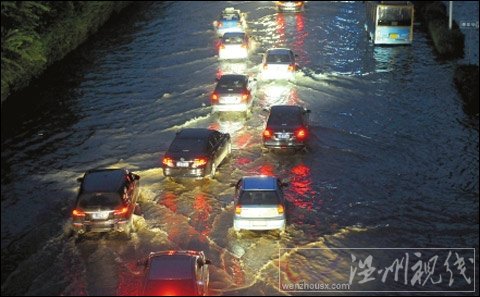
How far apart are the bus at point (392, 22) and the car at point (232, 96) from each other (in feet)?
56.7

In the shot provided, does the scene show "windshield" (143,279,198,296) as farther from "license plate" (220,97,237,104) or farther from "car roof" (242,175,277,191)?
"license plate" (220,97,237,104)

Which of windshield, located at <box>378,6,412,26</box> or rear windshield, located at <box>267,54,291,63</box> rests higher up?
windshield, located at <box>378,6,412,26</box>

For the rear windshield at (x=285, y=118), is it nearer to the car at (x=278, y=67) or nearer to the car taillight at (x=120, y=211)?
the car taillight at (x=120, y=211)

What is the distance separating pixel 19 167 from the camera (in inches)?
1137

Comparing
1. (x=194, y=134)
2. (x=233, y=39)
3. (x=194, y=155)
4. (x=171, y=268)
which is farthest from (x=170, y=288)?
(x=233, y=39)

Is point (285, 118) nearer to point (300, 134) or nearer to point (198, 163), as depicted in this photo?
point (300, 134)

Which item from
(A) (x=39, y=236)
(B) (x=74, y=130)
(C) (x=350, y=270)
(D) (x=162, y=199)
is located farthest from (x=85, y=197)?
(B) (x=74, y=130)

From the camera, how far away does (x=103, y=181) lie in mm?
21703

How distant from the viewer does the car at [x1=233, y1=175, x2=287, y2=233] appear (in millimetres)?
20562

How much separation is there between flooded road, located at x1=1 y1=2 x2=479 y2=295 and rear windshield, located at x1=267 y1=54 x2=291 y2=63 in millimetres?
1537

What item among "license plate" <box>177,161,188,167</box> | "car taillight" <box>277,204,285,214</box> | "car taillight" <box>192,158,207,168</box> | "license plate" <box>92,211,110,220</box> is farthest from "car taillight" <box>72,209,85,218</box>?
"car taillight" <box>277,204,285,214</box>

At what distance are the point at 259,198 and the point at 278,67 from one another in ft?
63.1

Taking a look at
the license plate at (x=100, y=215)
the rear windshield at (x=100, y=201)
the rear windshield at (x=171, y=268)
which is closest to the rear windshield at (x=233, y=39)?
the rear windshield at (x=100, y=201)

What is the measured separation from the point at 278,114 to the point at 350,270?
1115 cm
